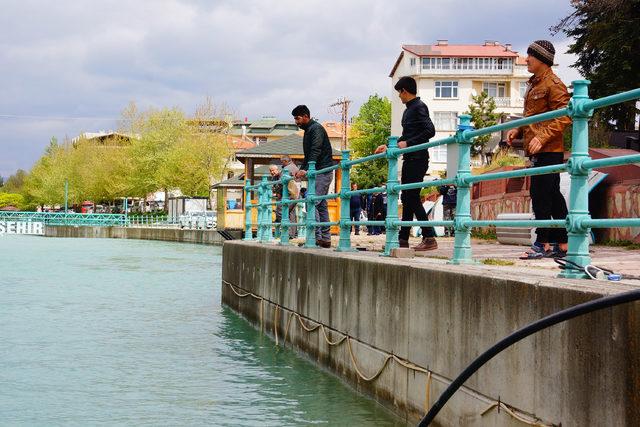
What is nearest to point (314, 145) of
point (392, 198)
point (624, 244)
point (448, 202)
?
point (392, 198)

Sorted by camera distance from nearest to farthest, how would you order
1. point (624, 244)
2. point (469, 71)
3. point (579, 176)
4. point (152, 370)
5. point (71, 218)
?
1. point (579, 176)
2. point (624, 244)
3. point (152, 370)
4. point (71, 218)
5. point (469, 71)

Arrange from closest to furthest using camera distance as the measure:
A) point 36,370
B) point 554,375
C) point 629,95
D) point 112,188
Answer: point 629,95
point 554,375
point 36,370
point 112,188

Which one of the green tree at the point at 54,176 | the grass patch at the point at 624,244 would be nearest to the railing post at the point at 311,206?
the grass patch at the point at 624,244

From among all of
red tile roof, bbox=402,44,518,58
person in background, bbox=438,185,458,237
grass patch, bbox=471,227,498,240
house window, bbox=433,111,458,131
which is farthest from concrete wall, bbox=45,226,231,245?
grass patch, bbox=471,227,498,240

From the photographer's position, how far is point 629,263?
25.6 feet

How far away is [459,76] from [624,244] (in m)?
89.5

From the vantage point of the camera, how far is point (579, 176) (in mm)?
5309

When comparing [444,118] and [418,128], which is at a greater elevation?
[444,118]

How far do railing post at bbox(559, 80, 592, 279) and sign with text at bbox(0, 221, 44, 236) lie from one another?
89.6 metres

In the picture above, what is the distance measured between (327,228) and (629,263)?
530 cm

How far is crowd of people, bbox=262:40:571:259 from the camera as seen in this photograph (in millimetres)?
7594

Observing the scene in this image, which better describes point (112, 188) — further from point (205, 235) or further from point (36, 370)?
point (36, 370)

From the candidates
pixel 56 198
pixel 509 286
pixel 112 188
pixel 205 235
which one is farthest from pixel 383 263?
pixel 56 198

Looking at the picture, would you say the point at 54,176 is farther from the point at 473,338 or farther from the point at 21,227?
the point at 473,338
